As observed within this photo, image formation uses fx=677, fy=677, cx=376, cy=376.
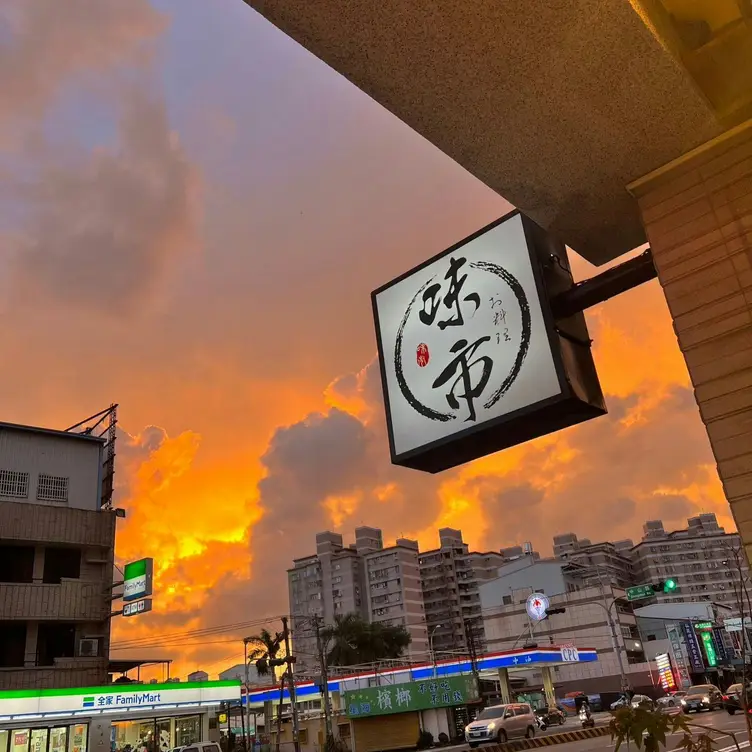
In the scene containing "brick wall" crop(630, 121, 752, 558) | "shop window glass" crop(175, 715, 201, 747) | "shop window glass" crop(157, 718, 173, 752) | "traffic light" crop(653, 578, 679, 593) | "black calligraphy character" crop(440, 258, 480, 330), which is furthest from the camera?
"shop window glass" crop(175, 715, 201, 747)

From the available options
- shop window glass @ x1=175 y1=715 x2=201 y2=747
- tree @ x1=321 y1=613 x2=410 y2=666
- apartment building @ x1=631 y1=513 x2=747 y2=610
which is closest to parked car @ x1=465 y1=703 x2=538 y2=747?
shop window glass @ x1=175 y1=715 x2=201 y2=747

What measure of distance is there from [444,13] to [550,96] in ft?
2.30

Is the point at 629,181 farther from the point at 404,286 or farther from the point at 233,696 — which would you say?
the point at 233,696

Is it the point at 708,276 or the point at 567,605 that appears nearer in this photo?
the point at 708,276

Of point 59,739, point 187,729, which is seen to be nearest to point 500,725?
point 187,729

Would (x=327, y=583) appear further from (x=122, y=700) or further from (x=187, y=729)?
(x=122, y=700)

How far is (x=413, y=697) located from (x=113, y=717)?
12.5m

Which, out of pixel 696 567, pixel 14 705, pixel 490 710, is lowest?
pixel 490 710

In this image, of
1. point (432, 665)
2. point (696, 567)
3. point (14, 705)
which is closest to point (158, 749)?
point (14, 705)

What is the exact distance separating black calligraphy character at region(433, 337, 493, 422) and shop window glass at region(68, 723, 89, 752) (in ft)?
88.0

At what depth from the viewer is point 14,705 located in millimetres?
23391

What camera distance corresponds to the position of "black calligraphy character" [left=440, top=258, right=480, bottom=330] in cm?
422

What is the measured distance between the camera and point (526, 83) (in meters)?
2.94

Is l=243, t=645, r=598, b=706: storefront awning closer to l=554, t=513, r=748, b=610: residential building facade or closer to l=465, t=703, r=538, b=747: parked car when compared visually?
l=465, t=703, r=538, b=747: parked car
